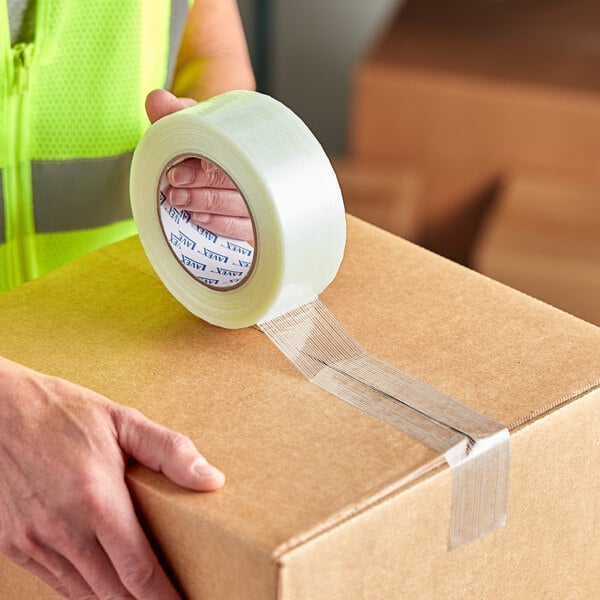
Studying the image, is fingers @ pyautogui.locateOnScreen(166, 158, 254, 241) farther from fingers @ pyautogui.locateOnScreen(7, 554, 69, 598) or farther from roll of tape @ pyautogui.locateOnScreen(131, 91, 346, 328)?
fingers @ pyautogui.locateOnScreen(7, 554, 69, 598)

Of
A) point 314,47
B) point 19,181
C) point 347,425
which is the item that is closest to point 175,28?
point 19,181

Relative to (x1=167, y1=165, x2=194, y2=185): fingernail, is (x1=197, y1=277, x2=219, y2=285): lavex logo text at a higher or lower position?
lower

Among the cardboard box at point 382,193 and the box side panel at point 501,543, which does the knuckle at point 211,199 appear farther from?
the cardboard box at point 382,193

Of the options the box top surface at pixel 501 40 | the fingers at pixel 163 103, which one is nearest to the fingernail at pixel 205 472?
the fingers at pixel 163 103

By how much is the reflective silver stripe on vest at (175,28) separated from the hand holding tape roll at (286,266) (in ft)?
0.88

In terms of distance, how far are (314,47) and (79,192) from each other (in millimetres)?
2291

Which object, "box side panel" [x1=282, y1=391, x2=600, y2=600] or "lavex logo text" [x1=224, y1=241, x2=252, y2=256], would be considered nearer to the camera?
"box side panel" [x1=282, y1=391, x2=600, y2=600]

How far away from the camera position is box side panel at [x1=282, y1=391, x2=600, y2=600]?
661 millimetres

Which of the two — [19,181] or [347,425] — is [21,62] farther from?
[347,425]

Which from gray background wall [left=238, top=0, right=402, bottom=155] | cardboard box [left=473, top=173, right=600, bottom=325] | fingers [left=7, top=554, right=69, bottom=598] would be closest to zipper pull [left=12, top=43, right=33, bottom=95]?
fingers [left=7, top=554, right=69, bottom=598]

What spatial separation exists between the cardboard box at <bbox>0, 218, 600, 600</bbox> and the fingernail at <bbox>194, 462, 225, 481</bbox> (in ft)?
0.04

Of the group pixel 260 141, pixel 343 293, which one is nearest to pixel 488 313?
pixel 343 293

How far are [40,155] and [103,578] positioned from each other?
440mm

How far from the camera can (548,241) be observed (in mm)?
2418
